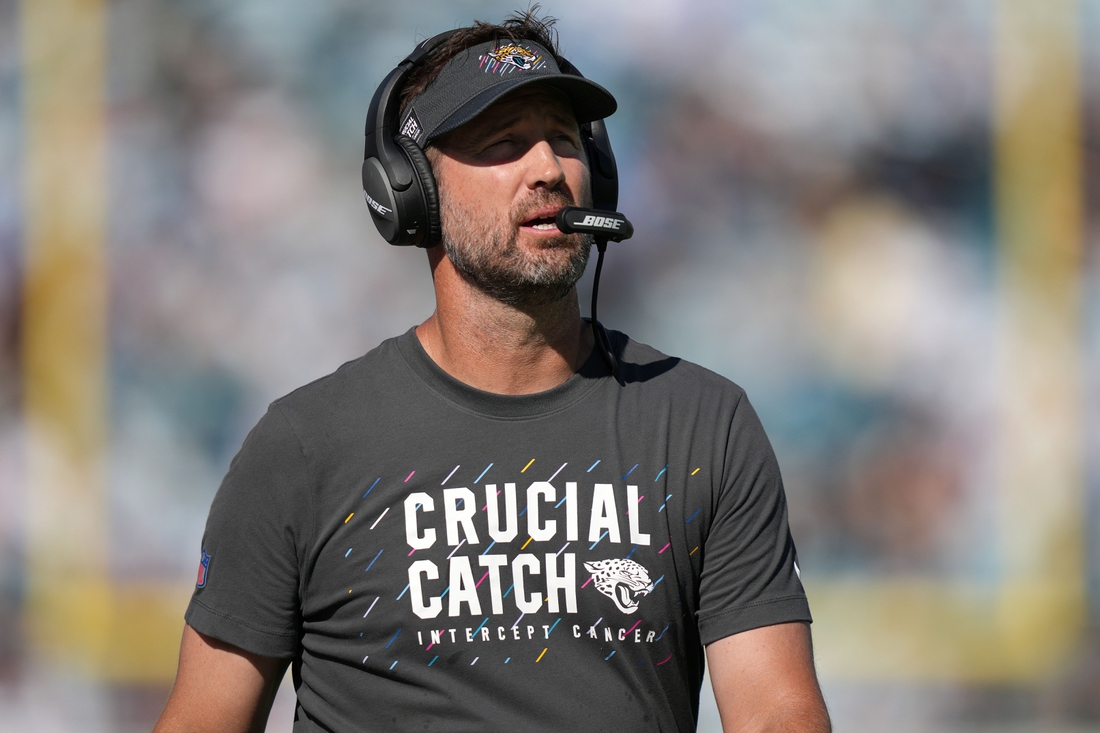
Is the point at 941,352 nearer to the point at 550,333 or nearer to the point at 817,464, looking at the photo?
the point at 817,464

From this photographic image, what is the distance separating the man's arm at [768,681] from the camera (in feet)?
5.10

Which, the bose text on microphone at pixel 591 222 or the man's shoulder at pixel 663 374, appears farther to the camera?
the man's shoulder at pixel 663 374

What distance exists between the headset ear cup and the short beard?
6cm

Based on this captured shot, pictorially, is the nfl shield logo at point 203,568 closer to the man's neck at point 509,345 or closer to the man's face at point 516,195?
the man's neck at point 509,345

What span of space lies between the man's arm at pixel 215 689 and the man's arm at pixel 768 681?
0.69 m

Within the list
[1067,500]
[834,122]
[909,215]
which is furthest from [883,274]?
[1067,500]

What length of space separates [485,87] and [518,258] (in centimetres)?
29

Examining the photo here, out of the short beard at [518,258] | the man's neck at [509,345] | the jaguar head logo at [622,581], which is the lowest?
the jaguar head logo at [622,581]

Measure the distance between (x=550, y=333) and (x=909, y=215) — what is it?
6.13 feet

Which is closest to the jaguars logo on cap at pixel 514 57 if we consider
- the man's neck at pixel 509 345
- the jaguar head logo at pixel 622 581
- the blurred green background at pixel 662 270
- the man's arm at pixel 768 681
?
the man's neck at pixel 509 345

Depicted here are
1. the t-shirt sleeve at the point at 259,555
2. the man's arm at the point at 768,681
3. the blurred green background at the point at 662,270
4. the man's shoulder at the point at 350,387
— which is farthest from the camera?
the blurred green background at the point at 662,270

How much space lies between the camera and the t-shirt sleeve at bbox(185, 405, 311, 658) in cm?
166

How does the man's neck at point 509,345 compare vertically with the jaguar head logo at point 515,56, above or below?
below

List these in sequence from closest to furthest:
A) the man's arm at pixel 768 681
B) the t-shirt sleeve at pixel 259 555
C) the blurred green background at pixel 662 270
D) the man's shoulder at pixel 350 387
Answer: the man's arm at pixel 768 681
the t-shirt sleeve at pixel 259 555
the man's shoulder at pixel 350 387
the blurred green background at pixel 662 270
